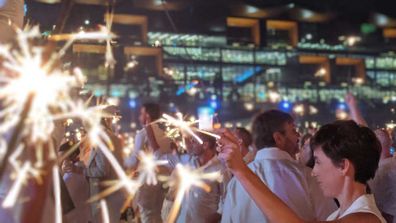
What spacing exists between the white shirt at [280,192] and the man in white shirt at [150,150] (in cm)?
266

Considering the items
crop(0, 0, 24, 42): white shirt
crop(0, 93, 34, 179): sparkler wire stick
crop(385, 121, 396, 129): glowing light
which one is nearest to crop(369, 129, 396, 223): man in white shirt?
crop(385, 121, 396, 129): glowing light

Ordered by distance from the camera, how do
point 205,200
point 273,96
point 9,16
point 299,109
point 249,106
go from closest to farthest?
point 9,16, point 205,200, point 299,109, point 249,106, point 273,96

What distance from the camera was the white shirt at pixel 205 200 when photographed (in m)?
4.66

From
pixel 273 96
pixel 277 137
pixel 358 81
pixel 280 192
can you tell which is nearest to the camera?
pixel 280 192

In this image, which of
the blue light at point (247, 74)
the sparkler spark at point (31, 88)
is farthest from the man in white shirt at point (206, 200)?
the blue light at point (247, 74)

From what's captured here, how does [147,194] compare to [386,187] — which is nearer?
[386,187]

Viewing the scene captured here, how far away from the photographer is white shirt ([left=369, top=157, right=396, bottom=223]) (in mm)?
4719

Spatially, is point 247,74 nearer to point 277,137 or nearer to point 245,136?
point 245,136

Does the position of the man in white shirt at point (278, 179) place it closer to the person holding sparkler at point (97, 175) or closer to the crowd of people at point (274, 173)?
the crowd of people at point (274, 173)

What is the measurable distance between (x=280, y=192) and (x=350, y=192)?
90 centimetres

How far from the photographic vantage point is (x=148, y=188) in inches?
272

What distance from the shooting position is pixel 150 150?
6344 millimetres

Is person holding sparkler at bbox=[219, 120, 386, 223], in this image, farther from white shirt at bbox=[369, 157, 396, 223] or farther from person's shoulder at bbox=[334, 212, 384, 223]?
white shirt at bbox=[369, 157, 396, 223]

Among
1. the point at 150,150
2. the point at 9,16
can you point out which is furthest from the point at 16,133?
the point at 150,150
